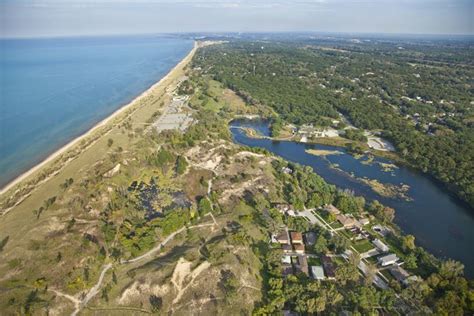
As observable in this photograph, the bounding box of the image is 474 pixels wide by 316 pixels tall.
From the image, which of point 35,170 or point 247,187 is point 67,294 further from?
point 35,170

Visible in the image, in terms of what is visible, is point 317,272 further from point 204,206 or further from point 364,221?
point 204,206

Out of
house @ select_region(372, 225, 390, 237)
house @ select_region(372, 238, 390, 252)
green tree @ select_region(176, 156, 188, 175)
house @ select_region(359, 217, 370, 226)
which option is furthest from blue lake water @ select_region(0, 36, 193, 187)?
house @ select_region(372, 225, 390, 237)

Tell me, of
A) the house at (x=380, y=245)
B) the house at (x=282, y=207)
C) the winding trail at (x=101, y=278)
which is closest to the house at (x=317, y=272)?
the house at (x=380, y=245)

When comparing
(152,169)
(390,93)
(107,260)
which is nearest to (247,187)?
(152,169)

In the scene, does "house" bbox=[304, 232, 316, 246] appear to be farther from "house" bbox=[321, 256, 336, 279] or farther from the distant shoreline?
the distant shoreline

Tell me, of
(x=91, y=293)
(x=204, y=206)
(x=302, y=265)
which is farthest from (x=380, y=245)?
(x=91, y=293)

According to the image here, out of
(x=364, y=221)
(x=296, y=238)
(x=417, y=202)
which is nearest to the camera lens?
(x=296, y=238)
